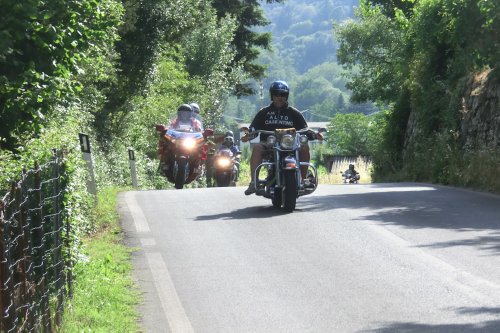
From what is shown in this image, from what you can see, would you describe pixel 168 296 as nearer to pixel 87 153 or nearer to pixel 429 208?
pixel 429 208

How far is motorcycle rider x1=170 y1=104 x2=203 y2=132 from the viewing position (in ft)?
80.4

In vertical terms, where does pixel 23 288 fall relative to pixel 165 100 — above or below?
below

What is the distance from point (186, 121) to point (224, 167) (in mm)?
1876

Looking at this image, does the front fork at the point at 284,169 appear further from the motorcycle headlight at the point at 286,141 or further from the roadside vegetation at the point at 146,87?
the roadside vegetation at the point at 146,87

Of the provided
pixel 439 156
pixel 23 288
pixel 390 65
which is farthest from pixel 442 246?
pixel 390 65

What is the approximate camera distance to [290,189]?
14.9 m

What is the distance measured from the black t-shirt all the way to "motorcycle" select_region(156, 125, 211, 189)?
791 centimetres

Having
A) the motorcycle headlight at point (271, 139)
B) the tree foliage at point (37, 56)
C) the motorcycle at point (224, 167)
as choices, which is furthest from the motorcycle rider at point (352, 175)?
the tree foliage at point (37, 56)

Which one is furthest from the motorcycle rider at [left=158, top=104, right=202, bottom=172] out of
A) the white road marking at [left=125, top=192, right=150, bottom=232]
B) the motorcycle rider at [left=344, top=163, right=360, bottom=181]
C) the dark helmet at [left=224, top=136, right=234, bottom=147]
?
the motorcycle rider at [left=344, top=163, right=360, bottom=181]

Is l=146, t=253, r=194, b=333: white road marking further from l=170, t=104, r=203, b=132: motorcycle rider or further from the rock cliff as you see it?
l=170, t=104, r=203, b=132: motorcycle rider

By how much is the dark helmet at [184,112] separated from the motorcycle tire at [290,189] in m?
9.62

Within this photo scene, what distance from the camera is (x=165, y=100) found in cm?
3778

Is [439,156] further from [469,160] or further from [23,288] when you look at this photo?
[23,288]

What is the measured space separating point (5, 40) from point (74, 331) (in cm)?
421
